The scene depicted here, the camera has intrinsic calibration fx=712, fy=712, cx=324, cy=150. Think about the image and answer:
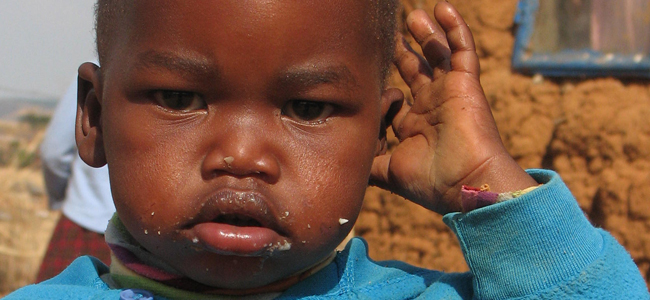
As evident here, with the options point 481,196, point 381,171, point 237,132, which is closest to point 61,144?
point 381,171

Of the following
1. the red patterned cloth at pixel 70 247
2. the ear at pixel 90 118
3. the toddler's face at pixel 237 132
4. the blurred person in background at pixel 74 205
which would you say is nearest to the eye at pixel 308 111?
the toddler's face at pixel 237 132

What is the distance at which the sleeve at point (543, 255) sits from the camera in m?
1.74

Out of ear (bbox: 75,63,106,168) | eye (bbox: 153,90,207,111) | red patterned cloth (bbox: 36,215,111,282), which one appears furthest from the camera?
red patterned cloth (bbox: 36,215,111,282)

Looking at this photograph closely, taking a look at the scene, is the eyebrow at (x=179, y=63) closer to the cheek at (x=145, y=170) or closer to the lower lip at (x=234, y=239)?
the cheek at (x=145, y=170)

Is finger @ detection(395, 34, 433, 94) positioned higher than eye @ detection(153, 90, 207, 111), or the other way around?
finger @ detection(395, 34, 433, 94)

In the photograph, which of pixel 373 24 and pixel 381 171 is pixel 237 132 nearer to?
pixel 373 24

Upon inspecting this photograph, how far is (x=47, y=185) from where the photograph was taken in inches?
182

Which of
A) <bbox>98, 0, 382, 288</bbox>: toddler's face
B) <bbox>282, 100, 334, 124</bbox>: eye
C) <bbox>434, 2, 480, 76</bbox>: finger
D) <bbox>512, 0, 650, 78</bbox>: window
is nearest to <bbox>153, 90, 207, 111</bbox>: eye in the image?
<bbox>98, 0, 382, 288</bbox>: toddler's face

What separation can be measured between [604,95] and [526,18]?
0.55m

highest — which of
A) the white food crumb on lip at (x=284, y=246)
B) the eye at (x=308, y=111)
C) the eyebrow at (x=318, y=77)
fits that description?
the eyebrow at (x=318, y=77)

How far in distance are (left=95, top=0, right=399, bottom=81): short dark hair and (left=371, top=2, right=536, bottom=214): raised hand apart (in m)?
0.12

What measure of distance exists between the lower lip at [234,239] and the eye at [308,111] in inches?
11.2

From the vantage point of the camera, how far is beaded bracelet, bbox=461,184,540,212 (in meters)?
1.79

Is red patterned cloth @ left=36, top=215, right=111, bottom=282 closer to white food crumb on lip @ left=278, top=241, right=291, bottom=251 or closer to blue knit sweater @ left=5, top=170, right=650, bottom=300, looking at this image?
blue knit sweater @ left=5, top=170, right=650, bottom=300
